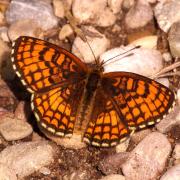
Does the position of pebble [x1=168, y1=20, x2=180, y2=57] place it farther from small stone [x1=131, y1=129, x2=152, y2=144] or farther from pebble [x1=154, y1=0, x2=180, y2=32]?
small stone [x1=131, y1=129, x2=152, y2=144]

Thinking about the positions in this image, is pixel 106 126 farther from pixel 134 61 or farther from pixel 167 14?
pixel 167 14

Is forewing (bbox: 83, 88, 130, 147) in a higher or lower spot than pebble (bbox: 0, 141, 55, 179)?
higher

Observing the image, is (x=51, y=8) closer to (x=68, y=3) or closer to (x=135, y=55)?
(x=68, y=3)

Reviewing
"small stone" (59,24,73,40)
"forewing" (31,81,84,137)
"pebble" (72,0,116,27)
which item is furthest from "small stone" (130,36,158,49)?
"forewing" (31,81,84,137)

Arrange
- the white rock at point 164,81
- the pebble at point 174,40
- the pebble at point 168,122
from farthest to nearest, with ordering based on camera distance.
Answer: the pebble at point 174,40 → the white rock at point 164,81 → the pebble at point 168,122

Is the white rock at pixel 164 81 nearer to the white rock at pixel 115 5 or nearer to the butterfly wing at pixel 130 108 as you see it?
the butterfly wing at pixel 130 108

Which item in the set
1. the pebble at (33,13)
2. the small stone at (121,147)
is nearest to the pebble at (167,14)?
the pebble at (33,13)
